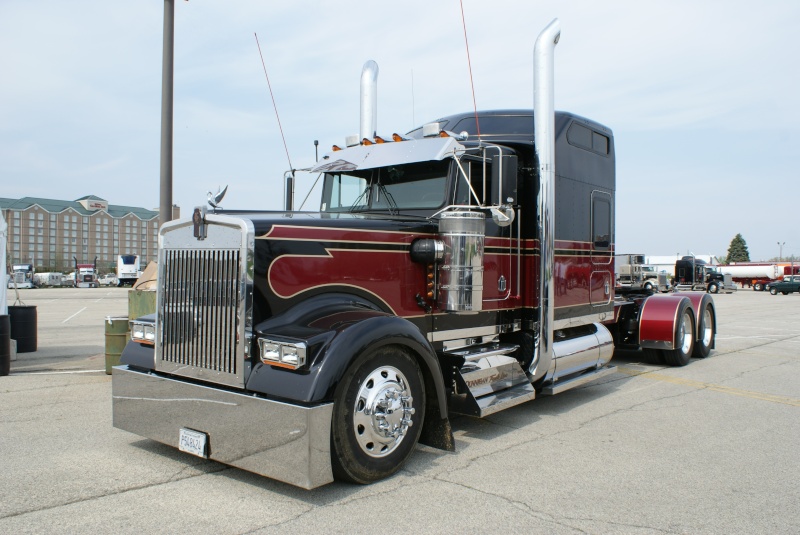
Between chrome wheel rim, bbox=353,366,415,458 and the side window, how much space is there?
4.09m

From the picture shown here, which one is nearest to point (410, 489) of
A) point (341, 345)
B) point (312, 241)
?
point (341, 345)

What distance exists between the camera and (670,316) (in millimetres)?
9742

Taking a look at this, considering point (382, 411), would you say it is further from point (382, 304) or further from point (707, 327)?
point (707, 327)

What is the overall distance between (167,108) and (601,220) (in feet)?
19.0

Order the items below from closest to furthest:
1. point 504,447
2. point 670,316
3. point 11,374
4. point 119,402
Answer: point 119,402 → point 504,447 → point 11,374 → point 670,316

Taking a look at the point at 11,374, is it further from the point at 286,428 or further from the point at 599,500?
the point at 599,500

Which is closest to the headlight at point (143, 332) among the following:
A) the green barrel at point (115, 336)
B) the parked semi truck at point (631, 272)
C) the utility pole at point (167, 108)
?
the green barrel at point (115, 336)

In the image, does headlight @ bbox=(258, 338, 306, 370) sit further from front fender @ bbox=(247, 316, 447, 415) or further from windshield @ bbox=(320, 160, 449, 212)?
windshield @ bbox=(320, 160, 449, 212)

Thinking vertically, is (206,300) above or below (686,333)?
above

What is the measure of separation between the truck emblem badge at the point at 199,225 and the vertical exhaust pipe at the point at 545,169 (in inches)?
132

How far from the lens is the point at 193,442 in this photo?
14.4 ft

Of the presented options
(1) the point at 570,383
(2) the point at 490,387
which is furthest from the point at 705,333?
(2) the point at 490,387

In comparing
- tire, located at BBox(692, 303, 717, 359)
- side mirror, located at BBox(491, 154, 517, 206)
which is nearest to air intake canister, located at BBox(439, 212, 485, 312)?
side mirror, located at BBox(491, 154, 517, 206)

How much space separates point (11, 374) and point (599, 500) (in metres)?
7.88
